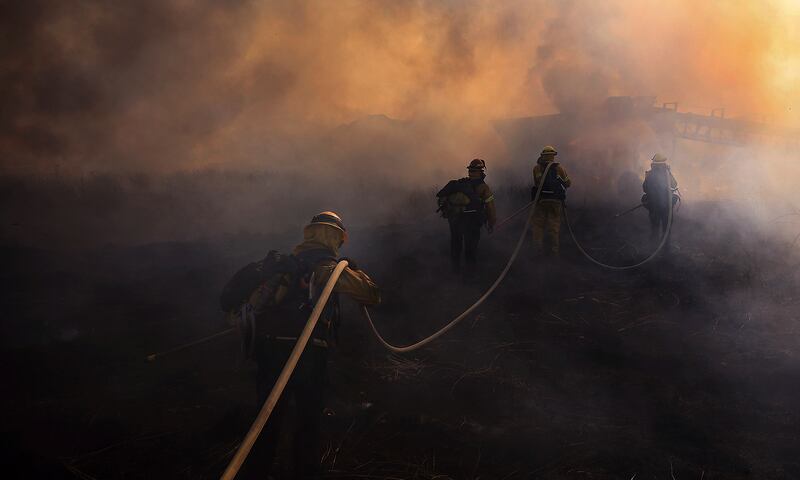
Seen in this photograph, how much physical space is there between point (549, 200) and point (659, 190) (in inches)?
85.2

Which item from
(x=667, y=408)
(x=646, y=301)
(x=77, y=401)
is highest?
(x=646, y=301)

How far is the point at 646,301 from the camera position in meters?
7.29

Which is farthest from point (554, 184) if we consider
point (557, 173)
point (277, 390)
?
point (277, 390)

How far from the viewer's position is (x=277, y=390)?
2809mm

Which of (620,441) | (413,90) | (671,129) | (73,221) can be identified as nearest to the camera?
(620,441)

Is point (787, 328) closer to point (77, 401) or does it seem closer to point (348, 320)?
point (348, 320)

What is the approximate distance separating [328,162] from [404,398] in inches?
557

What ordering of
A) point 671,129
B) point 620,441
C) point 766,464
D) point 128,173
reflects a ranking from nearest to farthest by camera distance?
point 766,464
point 620,441
point 128,173
point 671,129

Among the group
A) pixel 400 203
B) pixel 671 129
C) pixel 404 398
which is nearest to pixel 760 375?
pixel 404 398

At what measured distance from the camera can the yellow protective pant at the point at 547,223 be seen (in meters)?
8.72

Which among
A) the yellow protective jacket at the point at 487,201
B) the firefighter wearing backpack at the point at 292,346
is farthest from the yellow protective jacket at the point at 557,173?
the firefighter wearing backpack at the point at 292,346

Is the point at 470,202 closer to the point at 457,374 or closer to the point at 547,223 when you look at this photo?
the point at 547,223

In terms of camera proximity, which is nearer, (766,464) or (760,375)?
(766,464)

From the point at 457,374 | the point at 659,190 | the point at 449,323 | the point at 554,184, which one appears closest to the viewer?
the point at 457,374
